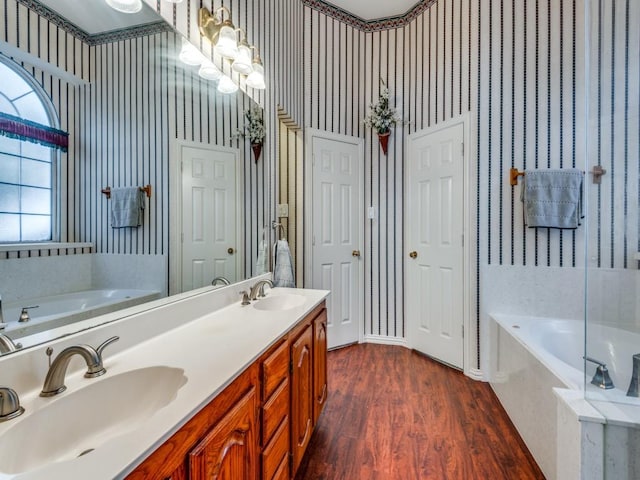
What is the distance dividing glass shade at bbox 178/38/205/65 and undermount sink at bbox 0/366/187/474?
1.24 meters

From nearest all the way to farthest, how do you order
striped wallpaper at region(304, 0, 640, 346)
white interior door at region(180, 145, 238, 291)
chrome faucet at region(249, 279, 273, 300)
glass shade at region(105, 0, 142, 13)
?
1. glass shade at region(105, 0, 142, 13)
2. striped wallpaper at region(304, 0, 640, 346)
3. white interior door at region(180, 145, 238, 291)
4. chrome faucet at region(249, 279, 273, 300)

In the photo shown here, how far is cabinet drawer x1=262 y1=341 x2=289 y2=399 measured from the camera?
110 cm

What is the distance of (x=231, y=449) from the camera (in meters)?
0.86

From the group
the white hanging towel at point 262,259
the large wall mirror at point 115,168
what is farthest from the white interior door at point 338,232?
the large wall mirror at point 115,168

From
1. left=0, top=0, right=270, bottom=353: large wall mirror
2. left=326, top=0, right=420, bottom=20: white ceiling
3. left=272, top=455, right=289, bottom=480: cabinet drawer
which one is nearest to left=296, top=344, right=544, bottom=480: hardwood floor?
left=272, top=455, right=289, bottom=480: cabinet drawer

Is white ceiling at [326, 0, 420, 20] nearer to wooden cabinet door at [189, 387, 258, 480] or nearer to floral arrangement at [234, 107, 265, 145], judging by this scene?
floral arrangement at [234, 107, 265, 145]

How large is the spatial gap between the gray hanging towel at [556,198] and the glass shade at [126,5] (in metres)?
2.51

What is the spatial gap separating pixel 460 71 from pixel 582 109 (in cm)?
93

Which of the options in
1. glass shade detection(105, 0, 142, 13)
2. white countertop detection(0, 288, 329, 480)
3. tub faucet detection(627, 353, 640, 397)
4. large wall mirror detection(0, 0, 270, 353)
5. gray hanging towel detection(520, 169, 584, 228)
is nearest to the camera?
white countertop detection(0, 288, 329, 480)

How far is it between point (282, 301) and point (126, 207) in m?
1.09

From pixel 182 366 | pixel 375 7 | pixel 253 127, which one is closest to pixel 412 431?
pixel 182 366

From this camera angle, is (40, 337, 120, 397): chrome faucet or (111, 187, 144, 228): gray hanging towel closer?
(40, 337, 120, 397): chrome faucet

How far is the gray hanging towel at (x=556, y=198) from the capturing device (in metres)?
2.29

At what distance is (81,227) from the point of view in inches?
39.9
